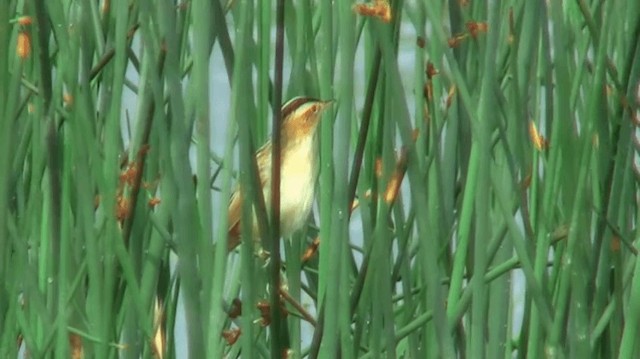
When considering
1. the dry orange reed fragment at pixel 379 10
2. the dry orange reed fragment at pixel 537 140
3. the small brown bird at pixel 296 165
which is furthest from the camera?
the small brown bird at pixel 296 165

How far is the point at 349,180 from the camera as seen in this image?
106 cm

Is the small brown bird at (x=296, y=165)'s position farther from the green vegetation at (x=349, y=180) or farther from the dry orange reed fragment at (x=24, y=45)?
the dry orange reed fragment at (x=24, y=45)

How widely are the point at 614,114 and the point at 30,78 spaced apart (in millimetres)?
638

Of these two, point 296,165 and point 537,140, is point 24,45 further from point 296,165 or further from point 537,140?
point 296,165

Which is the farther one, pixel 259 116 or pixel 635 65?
pixel 259 116

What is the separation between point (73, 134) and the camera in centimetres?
107

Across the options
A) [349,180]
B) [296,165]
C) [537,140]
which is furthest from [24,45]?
[296,165]

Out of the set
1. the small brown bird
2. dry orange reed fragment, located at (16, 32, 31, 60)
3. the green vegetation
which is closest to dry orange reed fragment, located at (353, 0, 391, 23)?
the green vegetation

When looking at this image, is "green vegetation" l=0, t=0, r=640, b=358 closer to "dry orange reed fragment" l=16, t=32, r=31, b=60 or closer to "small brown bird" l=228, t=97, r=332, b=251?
"dry orange reed fragment" l=16, t=32, r=31, b=60

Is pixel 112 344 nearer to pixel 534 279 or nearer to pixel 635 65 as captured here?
pixel 534 279

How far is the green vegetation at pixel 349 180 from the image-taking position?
3.07ft

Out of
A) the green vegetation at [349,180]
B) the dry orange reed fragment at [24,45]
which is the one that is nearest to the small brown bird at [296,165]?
the green vegetation at [349,180]

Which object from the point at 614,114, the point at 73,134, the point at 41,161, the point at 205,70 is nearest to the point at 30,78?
the point at 41,161

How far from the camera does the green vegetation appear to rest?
0.94 metres
